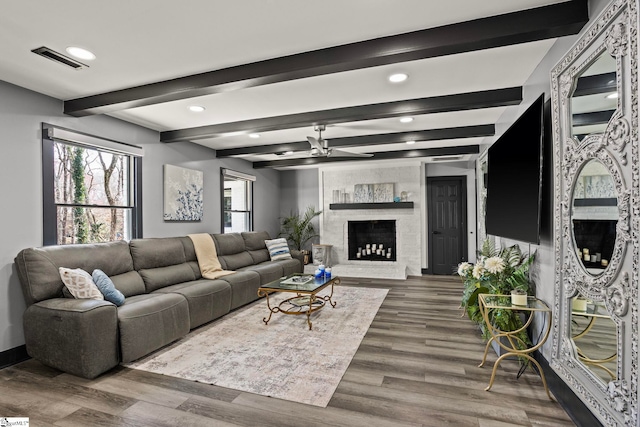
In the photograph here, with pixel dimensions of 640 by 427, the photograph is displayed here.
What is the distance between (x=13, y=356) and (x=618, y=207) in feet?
14.9

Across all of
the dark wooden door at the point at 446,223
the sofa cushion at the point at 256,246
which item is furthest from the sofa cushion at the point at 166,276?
the dark wooden door at the point at 446,223

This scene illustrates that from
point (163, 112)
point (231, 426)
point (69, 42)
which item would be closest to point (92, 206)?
point (163, 112)

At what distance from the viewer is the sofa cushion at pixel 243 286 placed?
→ 4.20 meters

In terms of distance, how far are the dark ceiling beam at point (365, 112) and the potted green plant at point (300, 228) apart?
Answer: 3555 mm

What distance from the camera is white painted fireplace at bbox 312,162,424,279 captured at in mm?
6820

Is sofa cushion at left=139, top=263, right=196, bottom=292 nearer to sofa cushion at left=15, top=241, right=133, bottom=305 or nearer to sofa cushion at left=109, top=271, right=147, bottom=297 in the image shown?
sofa cushion at left=109, top=271, right=147, bottom=297

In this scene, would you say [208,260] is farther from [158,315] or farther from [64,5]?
[64,5]

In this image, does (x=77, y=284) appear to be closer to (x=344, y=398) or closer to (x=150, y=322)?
(x=150, y=322)

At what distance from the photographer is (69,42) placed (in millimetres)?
2229

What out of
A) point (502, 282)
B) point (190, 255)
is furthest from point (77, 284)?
point (502, 282)

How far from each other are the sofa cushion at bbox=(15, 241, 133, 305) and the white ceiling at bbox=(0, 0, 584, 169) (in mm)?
1521

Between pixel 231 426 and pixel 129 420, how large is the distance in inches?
25.7

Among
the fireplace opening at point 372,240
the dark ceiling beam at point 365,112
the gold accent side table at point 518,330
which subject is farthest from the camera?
the fireplace opening at point 372,240

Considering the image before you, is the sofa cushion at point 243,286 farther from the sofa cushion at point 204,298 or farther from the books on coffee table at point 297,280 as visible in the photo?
the books on coffee table at point 297,280
